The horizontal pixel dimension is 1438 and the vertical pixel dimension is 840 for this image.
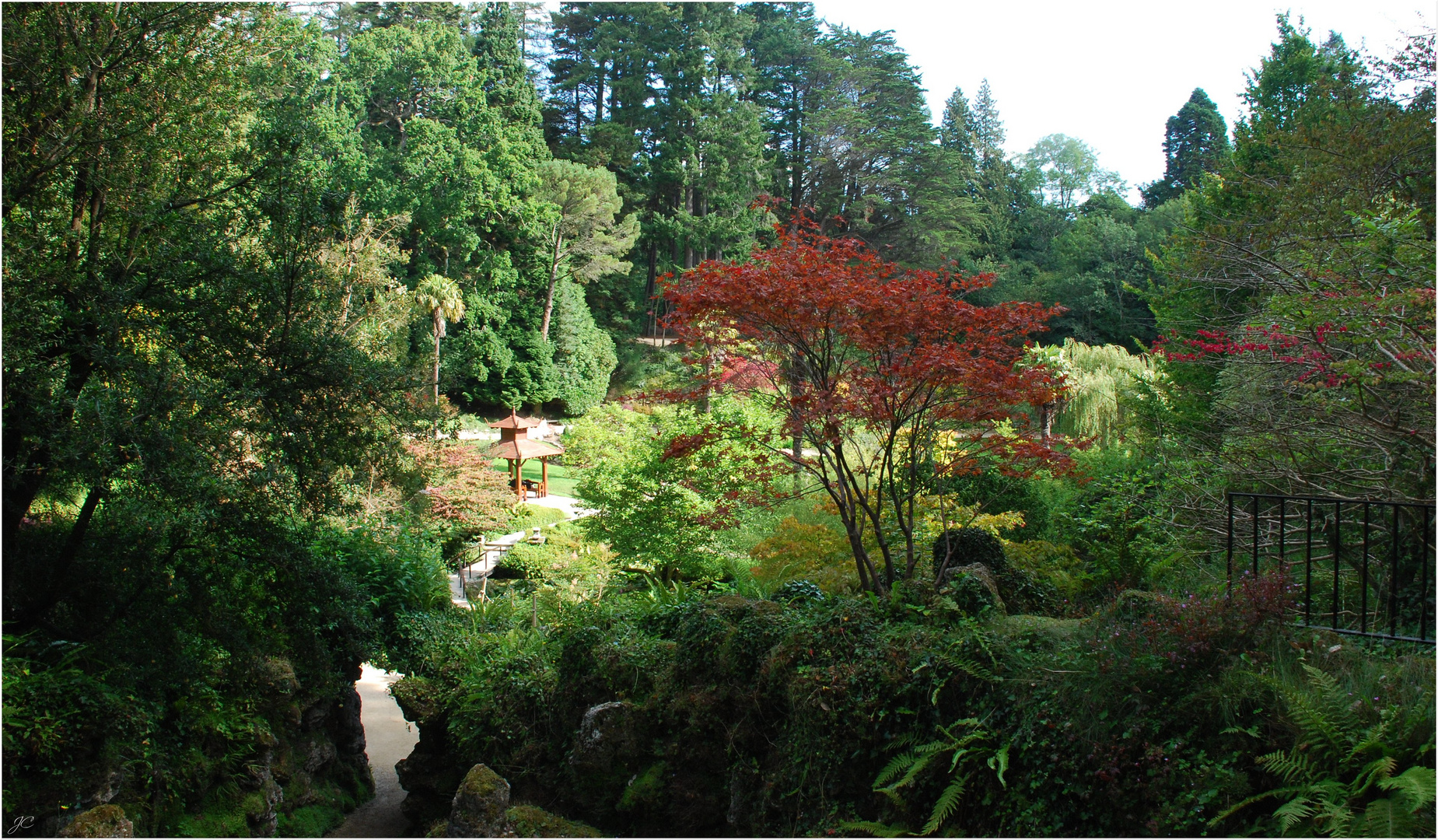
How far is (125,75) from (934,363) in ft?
23.0

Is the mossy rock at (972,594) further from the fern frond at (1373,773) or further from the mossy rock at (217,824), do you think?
the mossy rock at (217,824)

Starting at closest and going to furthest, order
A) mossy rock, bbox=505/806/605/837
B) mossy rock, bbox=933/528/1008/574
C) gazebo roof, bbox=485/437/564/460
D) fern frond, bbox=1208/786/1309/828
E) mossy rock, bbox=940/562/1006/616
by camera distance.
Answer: fern frond, bbox=1208/786/1309/828 → mossy rock, bbox=505/806/605/837 → mossy rock, bbox=940/562/1006/616 → mossy rock, bbox=933/528/1008/574 → gazebo roof, bbox=485/437/564/460

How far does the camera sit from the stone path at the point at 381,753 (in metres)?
8.38

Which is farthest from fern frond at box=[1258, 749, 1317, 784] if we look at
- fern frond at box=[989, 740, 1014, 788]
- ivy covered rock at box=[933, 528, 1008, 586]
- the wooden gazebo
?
the wooden gazebo

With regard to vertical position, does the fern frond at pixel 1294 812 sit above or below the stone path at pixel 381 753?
above

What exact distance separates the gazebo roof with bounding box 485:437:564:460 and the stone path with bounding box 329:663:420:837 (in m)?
8.73

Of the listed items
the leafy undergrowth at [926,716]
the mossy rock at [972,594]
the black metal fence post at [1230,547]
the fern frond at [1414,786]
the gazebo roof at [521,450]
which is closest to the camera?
the fern frond at [1414,786]

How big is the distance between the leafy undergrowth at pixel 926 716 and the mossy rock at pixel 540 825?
0.47 meters

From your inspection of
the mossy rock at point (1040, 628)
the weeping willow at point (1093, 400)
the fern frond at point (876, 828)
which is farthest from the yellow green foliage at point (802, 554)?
the weeping willow at point (1093, 400)

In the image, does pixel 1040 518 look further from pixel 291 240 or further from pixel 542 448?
pixel 542 448

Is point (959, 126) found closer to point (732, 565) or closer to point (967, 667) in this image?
point (732, 565)

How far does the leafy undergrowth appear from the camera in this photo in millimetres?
3854

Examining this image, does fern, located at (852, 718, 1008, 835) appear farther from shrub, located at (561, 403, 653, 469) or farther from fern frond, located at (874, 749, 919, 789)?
shrub, located at (561, 403, 653, 469)

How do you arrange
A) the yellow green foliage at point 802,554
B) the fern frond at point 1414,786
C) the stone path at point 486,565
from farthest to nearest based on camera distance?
the stone path at point 486,565
the yellow green foliage at point 802,554
the fern frond at point 1414,786
